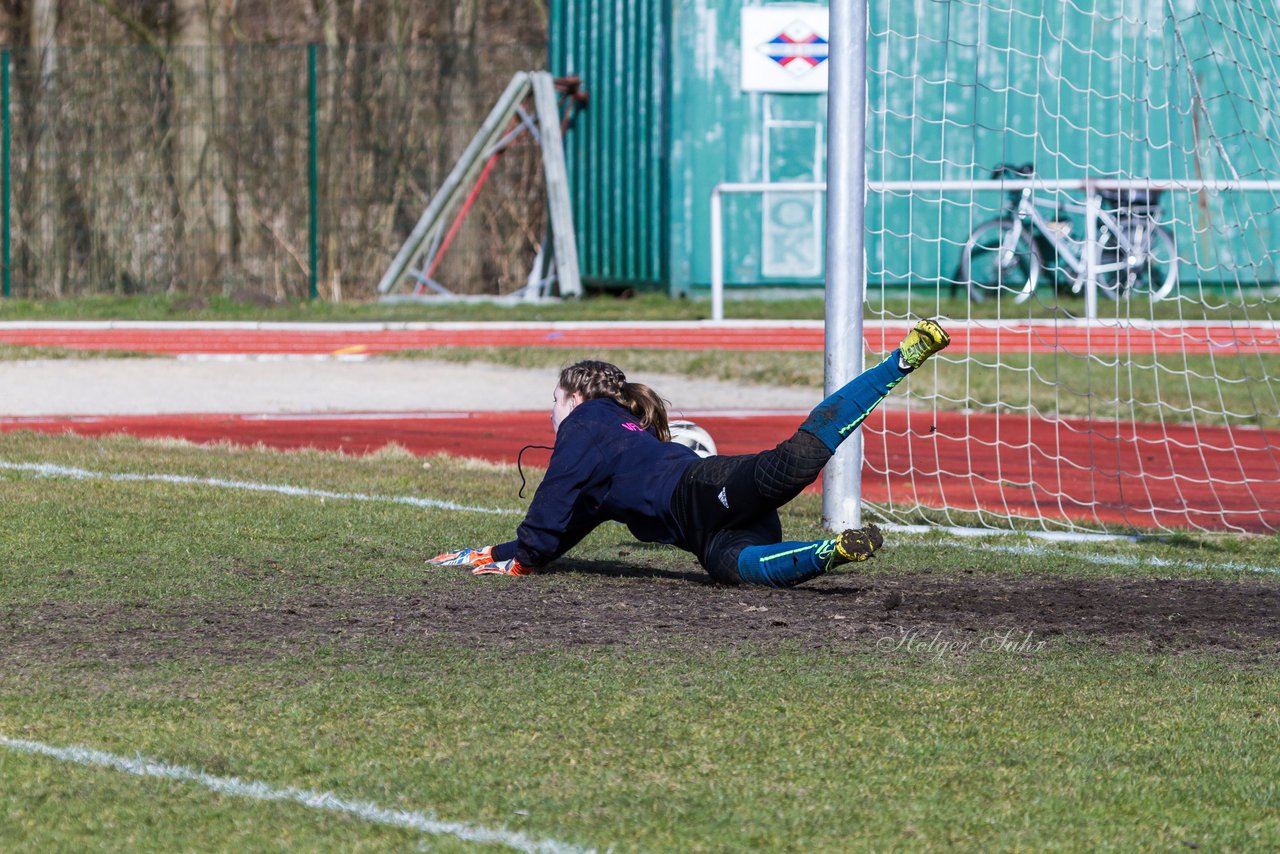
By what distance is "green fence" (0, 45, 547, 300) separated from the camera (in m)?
23.0

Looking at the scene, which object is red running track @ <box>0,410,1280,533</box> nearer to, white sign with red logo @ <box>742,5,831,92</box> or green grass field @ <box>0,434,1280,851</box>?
green grass field @ <box>0,434,1280,851</box>

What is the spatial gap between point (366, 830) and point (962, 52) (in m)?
18.4

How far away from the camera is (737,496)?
5.90 meters

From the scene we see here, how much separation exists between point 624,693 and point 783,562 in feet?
4.62

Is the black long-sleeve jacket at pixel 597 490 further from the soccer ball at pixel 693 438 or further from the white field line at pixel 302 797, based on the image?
the white field line at pixel 302 797

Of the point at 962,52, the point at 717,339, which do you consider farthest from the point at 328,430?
the point at 962,52

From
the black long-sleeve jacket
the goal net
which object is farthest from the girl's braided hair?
the goal net

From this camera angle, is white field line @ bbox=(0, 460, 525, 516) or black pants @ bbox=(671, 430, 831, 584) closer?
black pants @ bbox=(671, 430, 831, 584)

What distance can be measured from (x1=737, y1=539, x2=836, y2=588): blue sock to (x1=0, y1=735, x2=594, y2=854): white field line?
7.60 feet

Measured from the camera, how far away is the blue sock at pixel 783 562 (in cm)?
564

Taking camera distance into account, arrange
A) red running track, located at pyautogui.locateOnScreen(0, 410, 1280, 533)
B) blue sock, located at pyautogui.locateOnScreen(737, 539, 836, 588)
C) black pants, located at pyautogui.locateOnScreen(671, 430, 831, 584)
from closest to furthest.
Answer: blue sock, located at pyautogui.locateOnScreen(737, 539, 836, 588) < black pants, located at pyautogui.locateOnScreen(671, 430, 831, 584) < red running track, located at pyautogui.locateOnScreen(0, 410, 1280, 533)

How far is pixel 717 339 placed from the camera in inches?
690

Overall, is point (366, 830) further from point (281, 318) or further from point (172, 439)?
point (281, 318)
